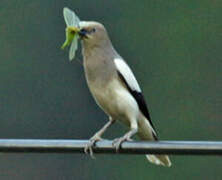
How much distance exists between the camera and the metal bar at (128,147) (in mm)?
6496

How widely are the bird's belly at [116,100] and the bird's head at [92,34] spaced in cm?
30

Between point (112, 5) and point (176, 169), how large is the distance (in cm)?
374

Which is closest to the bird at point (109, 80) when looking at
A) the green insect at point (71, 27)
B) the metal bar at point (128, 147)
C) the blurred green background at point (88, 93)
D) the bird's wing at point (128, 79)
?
the bird's wing at point (128, 79)

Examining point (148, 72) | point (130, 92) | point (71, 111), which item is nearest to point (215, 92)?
point (148, 72)

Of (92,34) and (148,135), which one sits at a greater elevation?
(92,34)

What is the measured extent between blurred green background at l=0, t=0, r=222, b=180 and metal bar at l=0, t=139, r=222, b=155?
13.9 meters

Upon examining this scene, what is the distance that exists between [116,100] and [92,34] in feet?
1.61

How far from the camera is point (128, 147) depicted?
6824mm

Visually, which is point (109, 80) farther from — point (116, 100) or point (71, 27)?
point (71, 27)

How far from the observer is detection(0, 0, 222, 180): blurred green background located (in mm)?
21406

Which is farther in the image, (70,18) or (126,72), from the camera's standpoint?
(126,72)

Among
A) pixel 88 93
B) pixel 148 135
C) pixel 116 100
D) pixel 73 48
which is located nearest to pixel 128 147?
pixel 73 48

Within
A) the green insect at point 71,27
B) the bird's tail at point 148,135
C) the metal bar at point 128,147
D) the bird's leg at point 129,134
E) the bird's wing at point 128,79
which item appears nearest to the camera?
the metal bar at point 128,147

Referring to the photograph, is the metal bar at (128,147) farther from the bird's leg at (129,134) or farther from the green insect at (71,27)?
the green insect at (71,27)
